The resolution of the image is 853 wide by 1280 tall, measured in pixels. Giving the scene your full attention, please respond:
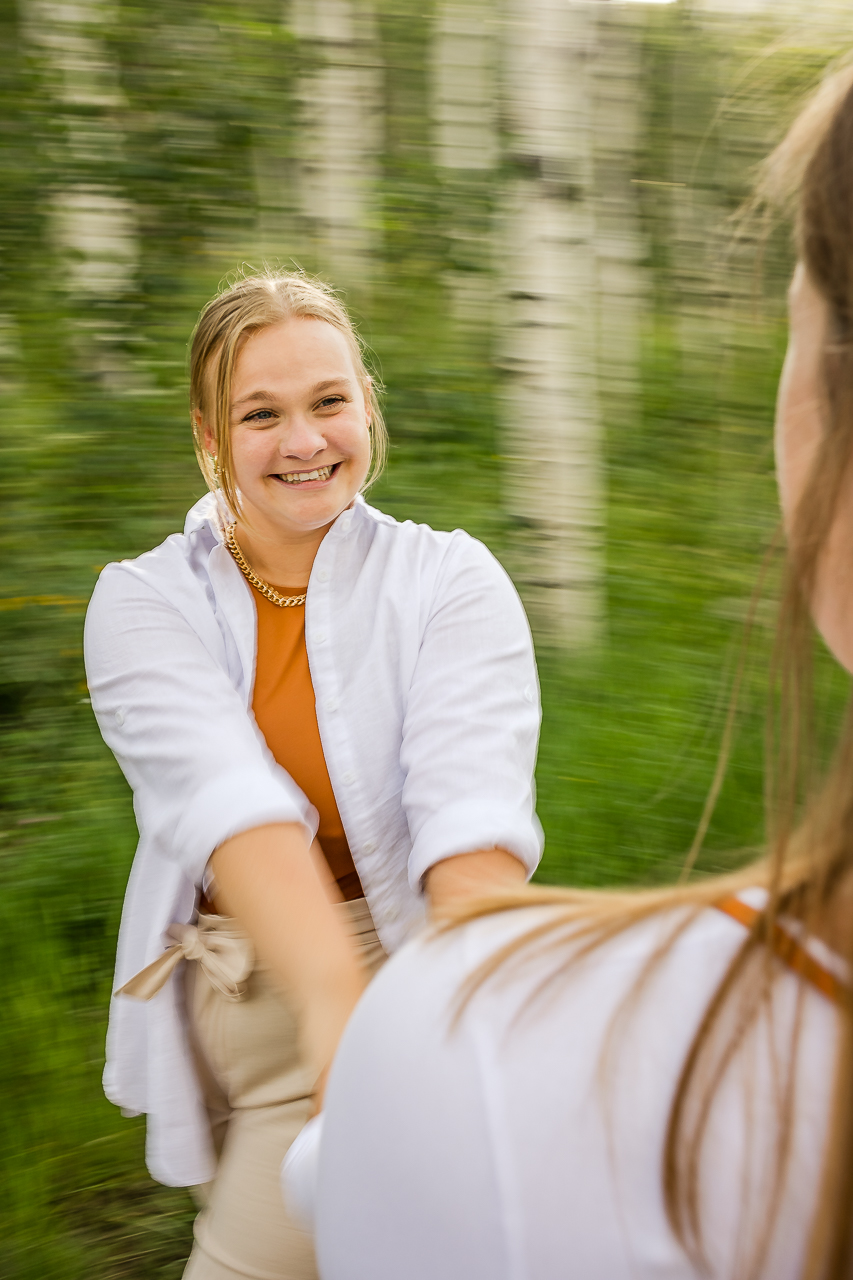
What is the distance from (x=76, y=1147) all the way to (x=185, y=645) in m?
1.53

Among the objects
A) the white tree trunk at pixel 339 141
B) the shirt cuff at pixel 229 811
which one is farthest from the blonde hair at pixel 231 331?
the white tree trunk at pixel 339 141

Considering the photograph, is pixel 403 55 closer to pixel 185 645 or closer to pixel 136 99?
pixel 136 99

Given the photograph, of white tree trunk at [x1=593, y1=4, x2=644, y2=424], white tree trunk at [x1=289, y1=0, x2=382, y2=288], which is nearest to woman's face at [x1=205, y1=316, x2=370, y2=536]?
white tree trunk at [x1=289, y1=0, x2=382, y2=288]

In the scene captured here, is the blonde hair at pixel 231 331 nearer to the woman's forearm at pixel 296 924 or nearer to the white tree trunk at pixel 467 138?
the woman's forearm at pixel 296 924

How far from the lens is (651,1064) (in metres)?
0.46

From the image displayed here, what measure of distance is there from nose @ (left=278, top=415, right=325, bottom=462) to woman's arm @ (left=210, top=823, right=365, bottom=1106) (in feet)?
1.81

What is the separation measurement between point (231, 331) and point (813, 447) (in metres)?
1.10

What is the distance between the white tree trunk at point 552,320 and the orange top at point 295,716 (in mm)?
2450

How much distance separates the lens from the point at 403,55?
505cm

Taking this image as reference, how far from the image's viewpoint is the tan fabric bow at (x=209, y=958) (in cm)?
136

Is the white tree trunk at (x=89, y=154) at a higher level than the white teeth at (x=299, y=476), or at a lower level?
higher

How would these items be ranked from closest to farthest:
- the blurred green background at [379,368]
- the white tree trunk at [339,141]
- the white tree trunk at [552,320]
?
the blurred green background at [379,368]
the white tree trunk at [552,320]
the white tree trunk at [339,141]

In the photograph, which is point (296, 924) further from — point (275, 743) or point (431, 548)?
point (431, 548)

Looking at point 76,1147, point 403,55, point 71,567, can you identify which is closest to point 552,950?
point 76,1147
